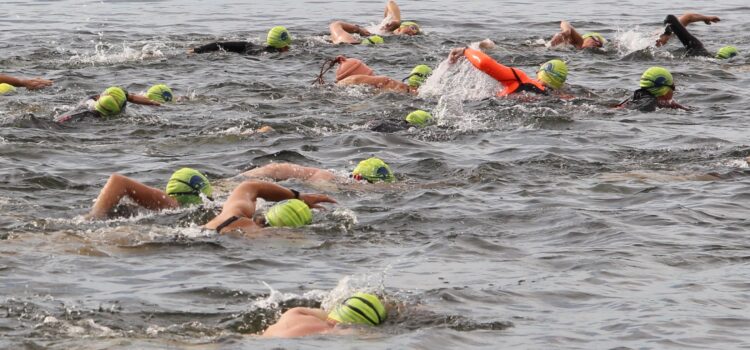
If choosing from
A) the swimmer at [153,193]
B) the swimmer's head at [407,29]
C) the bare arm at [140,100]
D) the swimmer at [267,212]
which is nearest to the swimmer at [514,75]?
the bare arm at [140,100]

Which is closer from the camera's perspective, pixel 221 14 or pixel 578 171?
pixel 578 171

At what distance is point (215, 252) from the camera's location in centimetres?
1077

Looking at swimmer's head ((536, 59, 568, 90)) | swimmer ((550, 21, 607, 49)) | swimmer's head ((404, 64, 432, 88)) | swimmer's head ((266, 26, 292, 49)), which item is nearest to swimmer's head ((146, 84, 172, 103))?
swimmer's head ((404, 64, 432, 88))

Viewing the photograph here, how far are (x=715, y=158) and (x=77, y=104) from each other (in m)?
8.35

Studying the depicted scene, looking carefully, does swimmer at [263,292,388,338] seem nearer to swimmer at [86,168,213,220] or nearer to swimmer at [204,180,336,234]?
swimmer at [204,180,336,234]

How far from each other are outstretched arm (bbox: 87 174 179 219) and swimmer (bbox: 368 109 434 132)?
16.2 ft

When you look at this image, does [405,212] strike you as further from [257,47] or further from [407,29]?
[407,29]

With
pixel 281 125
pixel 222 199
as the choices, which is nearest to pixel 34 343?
pixel 222 199

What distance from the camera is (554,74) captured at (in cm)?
1839

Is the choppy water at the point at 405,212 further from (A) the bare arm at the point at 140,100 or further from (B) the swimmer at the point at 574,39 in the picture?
(B) the swimmer at the point at 574,39

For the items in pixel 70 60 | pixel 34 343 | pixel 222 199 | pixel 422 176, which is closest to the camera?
pixel 34 343

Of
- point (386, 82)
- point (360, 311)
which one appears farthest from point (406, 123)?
point (360, 311)

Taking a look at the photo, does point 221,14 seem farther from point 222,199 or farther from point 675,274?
point 675,274

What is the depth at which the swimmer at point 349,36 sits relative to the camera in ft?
79.0
